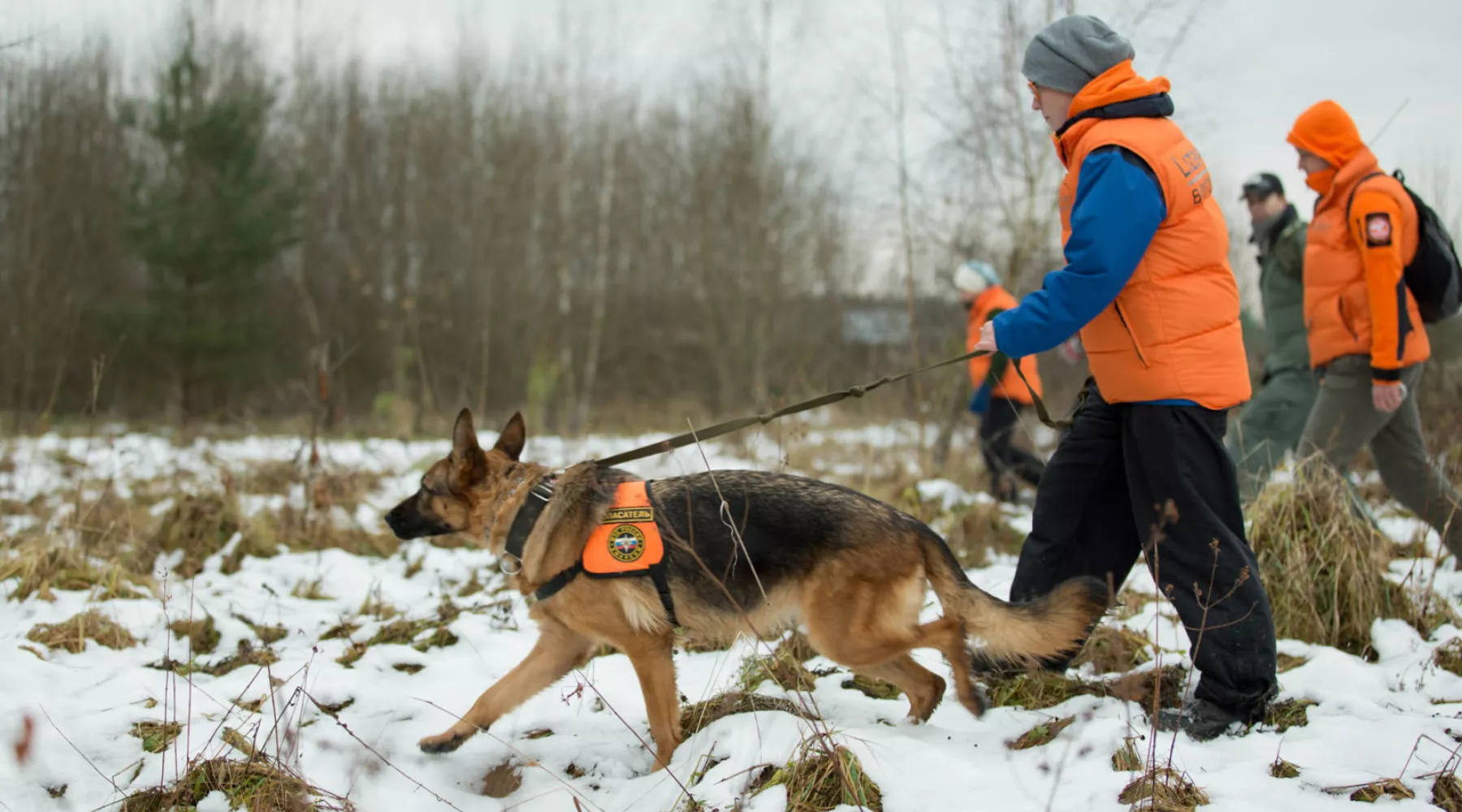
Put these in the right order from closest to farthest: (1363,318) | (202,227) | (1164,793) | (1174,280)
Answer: (1164,793), (1174,280), (1363,318), (202,227)

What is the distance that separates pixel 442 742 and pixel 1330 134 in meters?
4.93

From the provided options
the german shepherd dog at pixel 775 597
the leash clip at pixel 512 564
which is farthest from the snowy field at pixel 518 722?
the leash clip at pixel 512 564

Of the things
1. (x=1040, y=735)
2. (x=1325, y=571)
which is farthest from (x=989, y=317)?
(x=1040, y=735)

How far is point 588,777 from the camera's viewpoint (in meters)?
3.22

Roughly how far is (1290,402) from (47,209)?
95.5 feet

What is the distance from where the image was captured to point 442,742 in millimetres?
3283

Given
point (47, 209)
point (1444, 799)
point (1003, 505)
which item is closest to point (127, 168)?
point (47, 209)

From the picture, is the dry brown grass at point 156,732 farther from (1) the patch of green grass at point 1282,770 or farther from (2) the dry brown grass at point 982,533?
(2) the dry brown grass at point 982,533

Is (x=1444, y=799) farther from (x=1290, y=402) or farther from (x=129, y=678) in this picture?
(x=129, y=678)

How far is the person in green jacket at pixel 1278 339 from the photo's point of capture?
18.3 feet

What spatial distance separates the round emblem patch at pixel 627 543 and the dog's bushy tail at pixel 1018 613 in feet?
3.36

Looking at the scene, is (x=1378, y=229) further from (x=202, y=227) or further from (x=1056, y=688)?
(x=202, y=227)

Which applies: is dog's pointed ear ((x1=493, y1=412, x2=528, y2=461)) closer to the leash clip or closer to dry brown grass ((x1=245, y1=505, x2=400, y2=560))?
the leash clip

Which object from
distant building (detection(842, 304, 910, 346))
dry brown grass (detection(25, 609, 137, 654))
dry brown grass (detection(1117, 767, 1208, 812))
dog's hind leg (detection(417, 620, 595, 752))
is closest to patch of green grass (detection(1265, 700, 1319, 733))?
dry brown grass (detection(1117, 767, 1208, 812))
